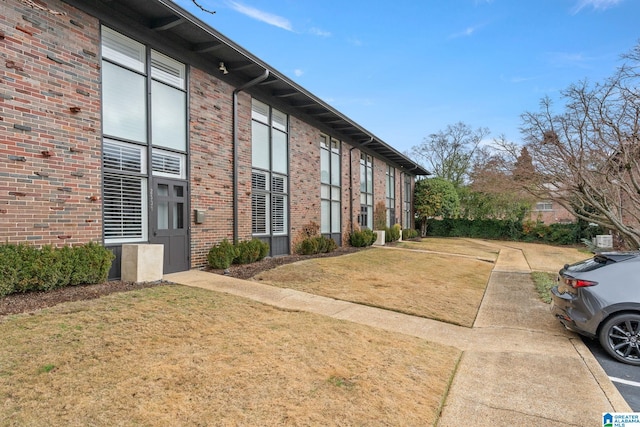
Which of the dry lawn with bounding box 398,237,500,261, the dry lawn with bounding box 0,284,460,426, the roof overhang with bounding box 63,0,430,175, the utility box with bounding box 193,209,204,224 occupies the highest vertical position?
the roof overhang with bounding box 63,0,430,175

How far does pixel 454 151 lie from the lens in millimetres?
35781

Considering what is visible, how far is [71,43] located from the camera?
6094 mm

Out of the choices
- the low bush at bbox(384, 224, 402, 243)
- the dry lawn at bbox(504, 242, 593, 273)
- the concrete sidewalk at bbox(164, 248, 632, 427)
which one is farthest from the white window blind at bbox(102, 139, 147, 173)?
the low bush at bbox(384, 224, 402, 243)

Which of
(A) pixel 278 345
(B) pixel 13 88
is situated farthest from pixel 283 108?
(A) pixel 278 345

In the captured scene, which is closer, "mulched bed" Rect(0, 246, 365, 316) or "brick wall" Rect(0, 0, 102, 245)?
"mulched bed" Rect(0, 246, 365, 316)

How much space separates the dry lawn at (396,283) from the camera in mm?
6711

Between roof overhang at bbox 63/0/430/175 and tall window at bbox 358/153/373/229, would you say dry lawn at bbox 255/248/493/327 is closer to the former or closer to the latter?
roof overhang at bbox 63/0/430/175

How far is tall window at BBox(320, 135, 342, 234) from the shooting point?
1480 centimetres

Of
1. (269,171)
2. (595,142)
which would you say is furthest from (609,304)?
(269,171)

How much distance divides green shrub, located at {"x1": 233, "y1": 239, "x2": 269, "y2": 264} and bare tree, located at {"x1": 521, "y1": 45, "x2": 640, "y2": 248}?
8.03 m

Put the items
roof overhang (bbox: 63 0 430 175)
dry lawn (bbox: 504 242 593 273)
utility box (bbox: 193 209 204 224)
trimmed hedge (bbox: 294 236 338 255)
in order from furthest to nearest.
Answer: dry lawn (bbox: 504 242 593 273) < trimmed hedge (bbox: 294 236 338 255) < utility box (bbox: 193 209 204 224) < roof overhang (bbox: 63 0 430 175)

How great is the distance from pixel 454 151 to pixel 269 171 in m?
29.6

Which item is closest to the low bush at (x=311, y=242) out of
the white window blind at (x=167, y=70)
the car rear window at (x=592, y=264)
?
the white window blind at (x=167, y=70)

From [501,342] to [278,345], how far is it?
128 inches
